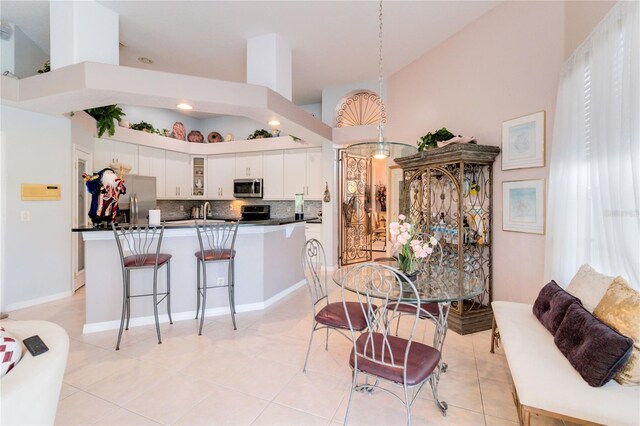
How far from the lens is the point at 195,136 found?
264 inches

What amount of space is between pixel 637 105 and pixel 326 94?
14.7 feet

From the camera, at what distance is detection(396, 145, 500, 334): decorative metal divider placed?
118 inches

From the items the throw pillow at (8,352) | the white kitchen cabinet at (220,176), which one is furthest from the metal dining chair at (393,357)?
the white kitchen cabinet at (220,176)

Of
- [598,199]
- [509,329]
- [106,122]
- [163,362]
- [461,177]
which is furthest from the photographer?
[106,122]

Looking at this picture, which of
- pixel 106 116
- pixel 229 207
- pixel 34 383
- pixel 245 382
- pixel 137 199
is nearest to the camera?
pixel 34 383

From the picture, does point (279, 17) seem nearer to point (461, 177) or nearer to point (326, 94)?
point (326, 94)

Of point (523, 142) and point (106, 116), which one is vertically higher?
point (106, 116)

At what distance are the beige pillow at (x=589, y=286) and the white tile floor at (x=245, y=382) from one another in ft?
2.55

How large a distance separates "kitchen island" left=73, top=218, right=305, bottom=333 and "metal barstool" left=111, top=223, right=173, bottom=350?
12 centimetres

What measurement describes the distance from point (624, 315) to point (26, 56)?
6185mm

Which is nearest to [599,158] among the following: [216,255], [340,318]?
[340,318]

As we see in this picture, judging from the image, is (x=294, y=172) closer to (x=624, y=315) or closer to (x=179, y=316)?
(x=179, y=316)

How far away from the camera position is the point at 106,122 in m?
3.88

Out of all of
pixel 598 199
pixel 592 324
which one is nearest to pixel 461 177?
pixel 598 199
